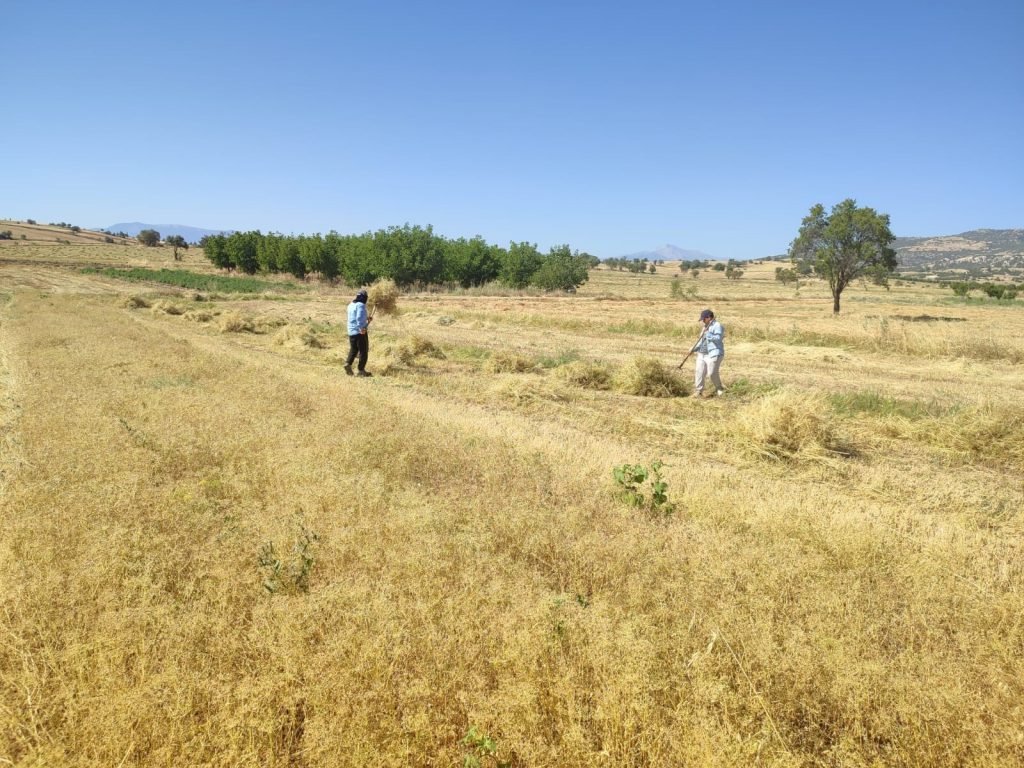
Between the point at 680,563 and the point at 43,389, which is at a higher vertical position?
the point at 43,389

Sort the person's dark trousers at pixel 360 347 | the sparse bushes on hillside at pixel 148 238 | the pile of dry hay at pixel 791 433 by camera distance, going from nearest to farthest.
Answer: the pile of dry hay at pixel 791 433 < the person's dark trousers at pixel 360 347 < the sparse bushes on hillside at pixel 148 238

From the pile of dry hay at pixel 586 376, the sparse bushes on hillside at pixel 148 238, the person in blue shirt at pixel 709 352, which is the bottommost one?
→ the pile of dry hay at pixel 586 376

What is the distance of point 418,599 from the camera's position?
136 inches

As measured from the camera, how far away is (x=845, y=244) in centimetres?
2878

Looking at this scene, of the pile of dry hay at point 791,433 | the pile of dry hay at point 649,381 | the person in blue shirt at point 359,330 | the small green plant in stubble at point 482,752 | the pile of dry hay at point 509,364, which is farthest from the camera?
the pile of dry hay at point 509,364

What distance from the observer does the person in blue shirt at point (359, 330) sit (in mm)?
12805

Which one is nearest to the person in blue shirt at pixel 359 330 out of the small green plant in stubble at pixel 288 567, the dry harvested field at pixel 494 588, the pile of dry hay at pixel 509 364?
the pile of dry hay at pixel 509 364

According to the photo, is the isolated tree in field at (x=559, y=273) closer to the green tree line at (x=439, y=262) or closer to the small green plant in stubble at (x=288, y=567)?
the green tree line at (x=439, y=262)

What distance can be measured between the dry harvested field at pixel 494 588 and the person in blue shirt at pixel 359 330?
4.43m

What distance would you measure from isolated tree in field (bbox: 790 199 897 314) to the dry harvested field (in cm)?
2305

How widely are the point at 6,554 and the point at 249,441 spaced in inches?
112

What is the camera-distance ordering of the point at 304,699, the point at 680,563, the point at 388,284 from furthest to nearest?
the point at 388,284 < the point at 680,563 < the point at 304,699

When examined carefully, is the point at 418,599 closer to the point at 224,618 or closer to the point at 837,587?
the point at 224,618

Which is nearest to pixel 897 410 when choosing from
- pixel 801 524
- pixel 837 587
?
pixel 801 524
